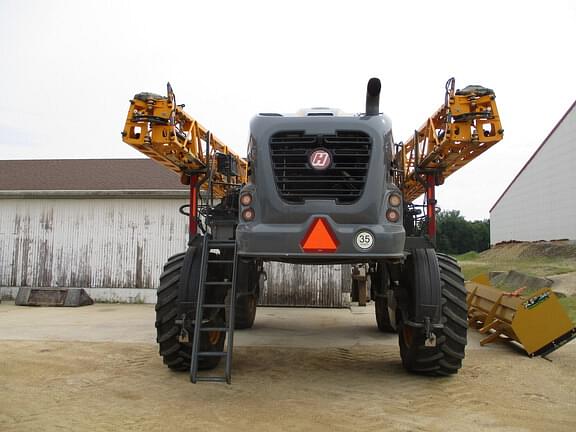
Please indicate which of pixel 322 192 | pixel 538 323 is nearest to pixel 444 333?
pixel 322 192

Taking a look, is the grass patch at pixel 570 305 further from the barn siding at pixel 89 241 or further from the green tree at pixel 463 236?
the green tree at pixel 463 236

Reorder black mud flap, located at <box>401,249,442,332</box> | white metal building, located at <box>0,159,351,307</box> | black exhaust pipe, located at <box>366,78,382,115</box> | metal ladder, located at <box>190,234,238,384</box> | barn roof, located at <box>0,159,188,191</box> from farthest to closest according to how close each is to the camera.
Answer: barn roof, located at <box>0,159,188,191</box> → white metal building, located at <box>0,159,351,307</box> → black mud flap, located at <box>401,249,442,332</box> → black exhaust pipe, located at <box>366,78,382,115</box> → metal ladder, located at <box>190,234,238,384</box>

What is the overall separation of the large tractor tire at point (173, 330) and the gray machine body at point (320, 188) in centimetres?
125

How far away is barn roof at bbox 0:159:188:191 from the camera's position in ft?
58.8

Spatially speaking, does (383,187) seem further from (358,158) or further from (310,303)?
(310,303)

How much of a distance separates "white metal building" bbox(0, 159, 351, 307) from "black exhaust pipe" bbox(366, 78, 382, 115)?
10109mm

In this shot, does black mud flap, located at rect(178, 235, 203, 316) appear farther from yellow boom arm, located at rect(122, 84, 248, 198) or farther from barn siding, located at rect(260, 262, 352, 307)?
barn siding, located at rect(260, 262, 352, 307)

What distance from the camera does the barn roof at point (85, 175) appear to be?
17922mm

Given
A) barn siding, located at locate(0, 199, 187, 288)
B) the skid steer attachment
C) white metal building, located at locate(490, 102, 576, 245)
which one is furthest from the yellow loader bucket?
white metal building, located at locate(490, 102, 576, 245)

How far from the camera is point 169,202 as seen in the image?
16.2m

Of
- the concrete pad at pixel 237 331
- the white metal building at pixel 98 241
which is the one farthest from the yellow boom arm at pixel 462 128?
the white metal building at pixel 98 241

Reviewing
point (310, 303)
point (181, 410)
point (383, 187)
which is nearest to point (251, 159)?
point (383, 187)

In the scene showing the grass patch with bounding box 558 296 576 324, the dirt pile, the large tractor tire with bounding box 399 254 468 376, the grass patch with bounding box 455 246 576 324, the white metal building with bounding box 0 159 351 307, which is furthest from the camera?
the dirt pile

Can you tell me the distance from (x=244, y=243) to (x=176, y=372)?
210cm
